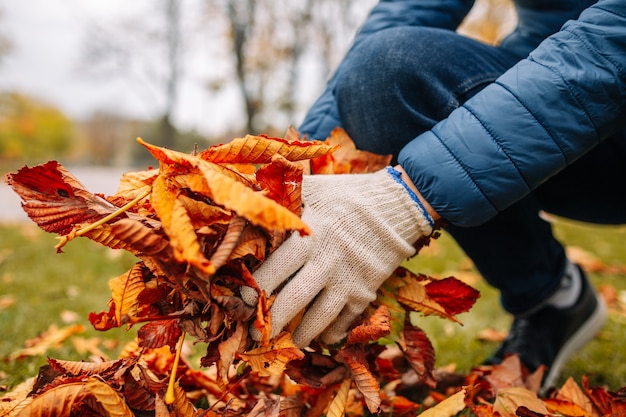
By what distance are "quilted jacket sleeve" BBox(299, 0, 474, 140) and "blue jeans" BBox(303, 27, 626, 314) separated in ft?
0.24

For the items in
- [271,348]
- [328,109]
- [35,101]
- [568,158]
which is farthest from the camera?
[35,101]

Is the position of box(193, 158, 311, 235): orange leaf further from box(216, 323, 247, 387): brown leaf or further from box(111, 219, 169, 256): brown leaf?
box(216, 323, 247, 387): brown leaf

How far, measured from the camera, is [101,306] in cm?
236

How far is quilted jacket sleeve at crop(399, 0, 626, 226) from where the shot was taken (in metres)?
0.99

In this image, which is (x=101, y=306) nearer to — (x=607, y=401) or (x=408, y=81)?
(x=408, y=81)

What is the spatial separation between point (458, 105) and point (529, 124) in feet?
0.86

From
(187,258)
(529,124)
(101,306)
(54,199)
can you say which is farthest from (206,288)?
(101,306)

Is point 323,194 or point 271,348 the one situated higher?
point 323,194

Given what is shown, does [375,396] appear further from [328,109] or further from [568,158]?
[328,109]

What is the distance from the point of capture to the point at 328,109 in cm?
147

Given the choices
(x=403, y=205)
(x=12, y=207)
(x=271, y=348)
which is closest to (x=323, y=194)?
(x=403, y=205)

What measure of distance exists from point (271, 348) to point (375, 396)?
0.77 feet

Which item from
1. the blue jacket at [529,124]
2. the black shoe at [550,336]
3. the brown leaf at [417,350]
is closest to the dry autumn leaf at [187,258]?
the brown leaf at [417,350]

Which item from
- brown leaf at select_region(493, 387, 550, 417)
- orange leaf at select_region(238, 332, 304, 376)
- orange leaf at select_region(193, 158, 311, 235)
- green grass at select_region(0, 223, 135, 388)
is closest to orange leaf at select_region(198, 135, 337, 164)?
orange leaf at select_region(193, 158, 311, 235)
